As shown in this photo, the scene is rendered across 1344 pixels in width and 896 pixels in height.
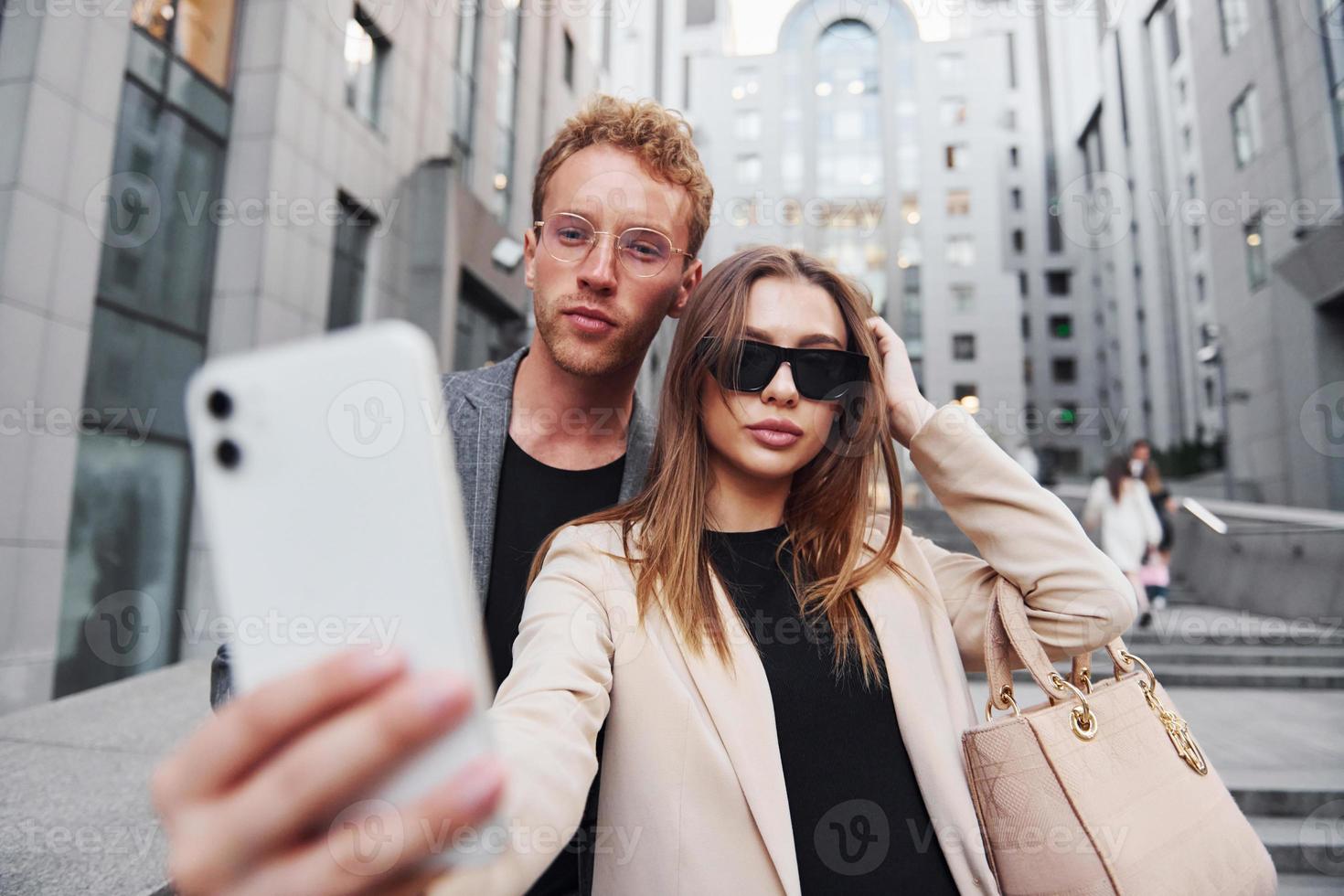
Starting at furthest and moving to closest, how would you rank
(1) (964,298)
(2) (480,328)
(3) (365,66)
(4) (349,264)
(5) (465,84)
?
→ (1) (964,298) < (2) (480,328) < (5) (465,84) < (3) (365,66) < (4) (349,264)

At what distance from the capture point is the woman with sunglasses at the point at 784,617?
1484 mm

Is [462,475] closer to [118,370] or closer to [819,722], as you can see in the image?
[819,722]

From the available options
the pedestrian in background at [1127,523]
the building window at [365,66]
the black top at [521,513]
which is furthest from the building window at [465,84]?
the black top at [521,513]

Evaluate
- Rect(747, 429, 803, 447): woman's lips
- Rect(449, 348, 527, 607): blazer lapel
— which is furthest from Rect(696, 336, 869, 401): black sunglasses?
Rect(449, 348, 527, 607): blazer lapel

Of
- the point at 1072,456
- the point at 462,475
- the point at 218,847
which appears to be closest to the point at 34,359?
the point at 462,475

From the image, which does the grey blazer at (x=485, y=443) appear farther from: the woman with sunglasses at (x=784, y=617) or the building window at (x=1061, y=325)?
the building window at (x=1061, y=325)

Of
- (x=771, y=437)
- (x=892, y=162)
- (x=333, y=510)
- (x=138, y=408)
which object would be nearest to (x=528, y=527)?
(x=771, y=437)

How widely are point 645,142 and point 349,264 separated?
9.41 meters

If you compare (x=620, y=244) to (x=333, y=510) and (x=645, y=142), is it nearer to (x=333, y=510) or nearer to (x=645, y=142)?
(x=645, y=142)

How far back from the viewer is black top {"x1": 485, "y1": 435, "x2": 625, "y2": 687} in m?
1.95

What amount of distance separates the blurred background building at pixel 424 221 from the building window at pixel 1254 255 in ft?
0.23

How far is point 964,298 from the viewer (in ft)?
125

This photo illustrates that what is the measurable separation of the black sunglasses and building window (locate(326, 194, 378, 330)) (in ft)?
30.3

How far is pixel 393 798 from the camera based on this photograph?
60cm
